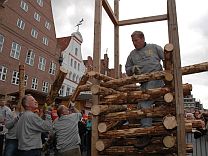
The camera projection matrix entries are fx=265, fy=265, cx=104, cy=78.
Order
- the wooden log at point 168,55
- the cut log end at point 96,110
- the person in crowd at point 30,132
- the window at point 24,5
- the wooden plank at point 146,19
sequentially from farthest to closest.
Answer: the window at point 24,5 → the wooden plank at point 146,19 → the person in crowd at point 30,132 → the cut log end at point 96,110 → the wooden log at point 168,55

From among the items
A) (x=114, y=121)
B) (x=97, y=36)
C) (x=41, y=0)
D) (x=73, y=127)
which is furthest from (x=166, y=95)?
(x=41, y=0)

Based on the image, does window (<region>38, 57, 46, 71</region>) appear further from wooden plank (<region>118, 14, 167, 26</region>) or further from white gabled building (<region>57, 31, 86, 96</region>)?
wooden plank (<region>118, 14, 167, 26</region>)

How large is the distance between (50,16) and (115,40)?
2927cm

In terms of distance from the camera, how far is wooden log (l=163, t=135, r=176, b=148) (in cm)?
386

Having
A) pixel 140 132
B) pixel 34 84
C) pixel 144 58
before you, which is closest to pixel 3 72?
pixel 34 84

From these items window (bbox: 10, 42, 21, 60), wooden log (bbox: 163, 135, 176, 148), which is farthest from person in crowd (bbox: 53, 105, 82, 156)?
window (bbox: 10, 42, 21, 60)

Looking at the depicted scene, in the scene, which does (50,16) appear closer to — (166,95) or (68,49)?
(68,49)

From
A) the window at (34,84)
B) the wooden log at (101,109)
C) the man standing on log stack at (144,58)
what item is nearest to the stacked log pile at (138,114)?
the wooden log at (101,109)

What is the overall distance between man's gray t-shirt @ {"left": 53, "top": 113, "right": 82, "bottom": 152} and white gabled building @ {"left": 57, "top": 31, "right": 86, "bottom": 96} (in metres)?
30.3

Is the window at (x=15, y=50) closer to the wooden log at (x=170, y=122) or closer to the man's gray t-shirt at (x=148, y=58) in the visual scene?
the man's gray t-shirt at (x=148, y=58)

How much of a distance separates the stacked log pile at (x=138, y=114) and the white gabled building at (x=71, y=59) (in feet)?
102

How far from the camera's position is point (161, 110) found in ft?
13.4

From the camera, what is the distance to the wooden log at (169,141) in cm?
386

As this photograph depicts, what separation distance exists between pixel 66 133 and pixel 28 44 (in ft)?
83.2
